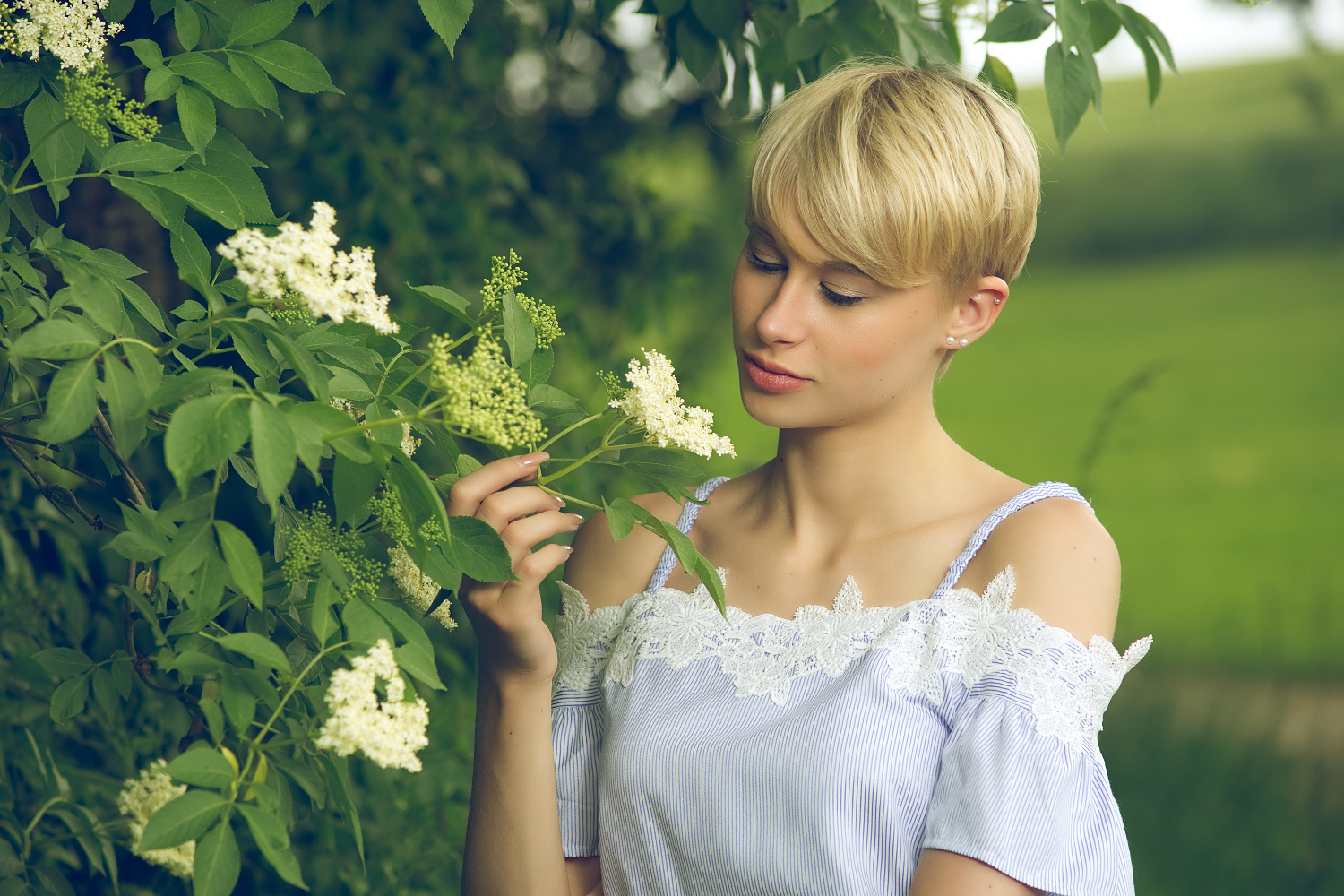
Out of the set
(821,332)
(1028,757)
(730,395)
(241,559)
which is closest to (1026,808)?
(1028,757)

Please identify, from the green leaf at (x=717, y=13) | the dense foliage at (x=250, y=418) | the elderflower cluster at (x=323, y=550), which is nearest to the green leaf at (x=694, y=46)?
the green leaf at (x=717, y=13)

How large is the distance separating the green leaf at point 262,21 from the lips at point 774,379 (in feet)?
2.45

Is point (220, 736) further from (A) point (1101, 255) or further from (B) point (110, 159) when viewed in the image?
(A) point (1101, 255)

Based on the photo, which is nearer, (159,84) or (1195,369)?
A: (159,84)

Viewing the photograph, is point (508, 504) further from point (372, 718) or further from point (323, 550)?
point (372, 718)

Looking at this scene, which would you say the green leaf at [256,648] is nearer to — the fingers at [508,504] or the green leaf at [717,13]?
the fingers at [508,504]

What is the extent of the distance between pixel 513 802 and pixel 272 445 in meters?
0.92

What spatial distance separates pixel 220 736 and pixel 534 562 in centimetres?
42

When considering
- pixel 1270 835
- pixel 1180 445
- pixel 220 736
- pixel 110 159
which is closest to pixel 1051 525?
pixel 220 736

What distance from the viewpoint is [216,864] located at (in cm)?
92

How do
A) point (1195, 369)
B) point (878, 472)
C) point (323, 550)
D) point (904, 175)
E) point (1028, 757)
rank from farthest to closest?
point (1195, 369) → point (878, 472) → point (904, 175) → point (1028, 757) → point (323, 550)

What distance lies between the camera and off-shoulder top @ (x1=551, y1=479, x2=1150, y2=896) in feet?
4.62

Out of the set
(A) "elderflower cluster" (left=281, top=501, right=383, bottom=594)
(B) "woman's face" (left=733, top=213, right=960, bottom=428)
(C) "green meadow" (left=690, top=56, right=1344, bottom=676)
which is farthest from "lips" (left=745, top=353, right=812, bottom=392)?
(C) "green meadow" (left=690, top=56, right=1344, bottom=676)

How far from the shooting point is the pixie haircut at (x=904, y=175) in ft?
4.94
